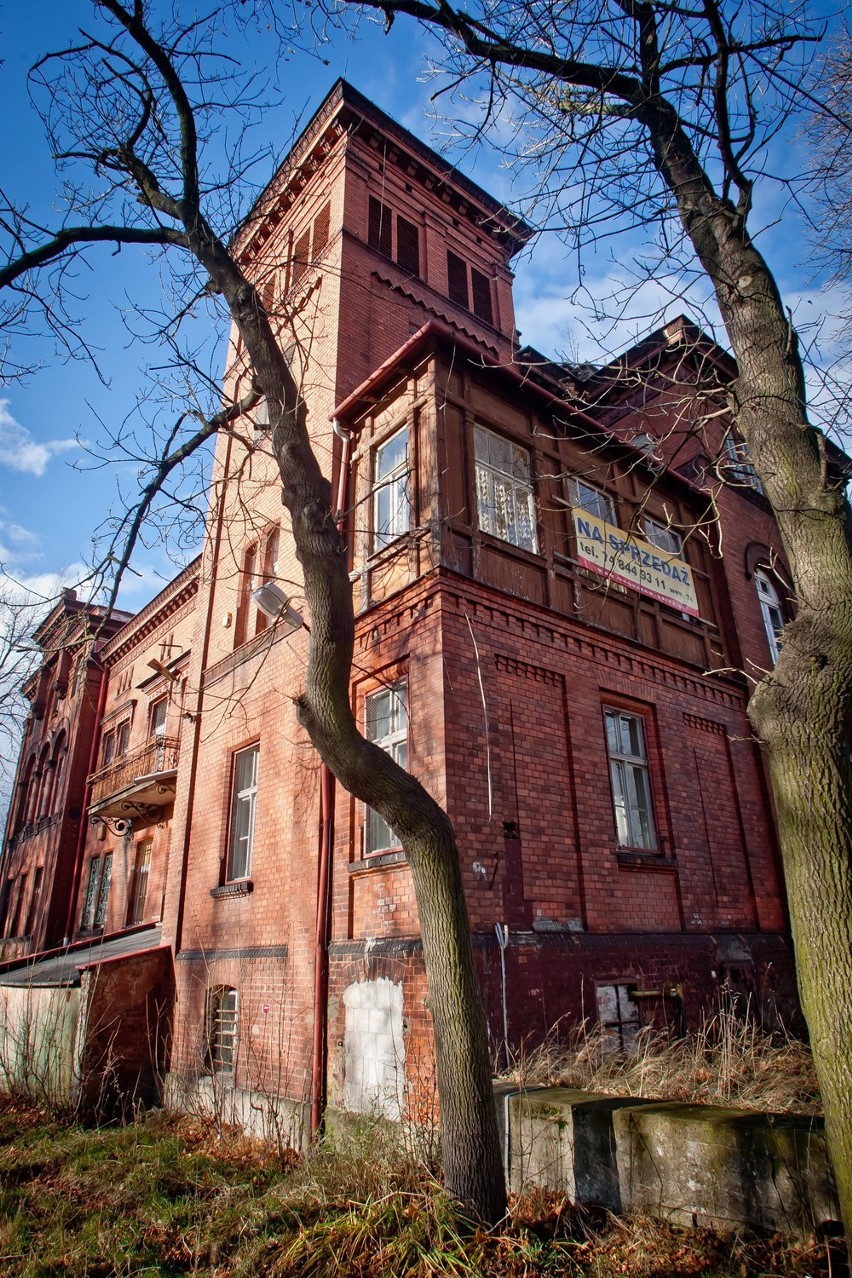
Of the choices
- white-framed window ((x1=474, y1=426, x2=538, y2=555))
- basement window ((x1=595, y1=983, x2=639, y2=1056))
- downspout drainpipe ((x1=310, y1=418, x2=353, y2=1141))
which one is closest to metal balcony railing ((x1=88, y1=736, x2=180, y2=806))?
downspout drainpipe ((x1=310, y1=418, x2=353, y2=1141))

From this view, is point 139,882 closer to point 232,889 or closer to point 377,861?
point 232,889

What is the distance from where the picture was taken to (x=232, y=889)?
1020 cm

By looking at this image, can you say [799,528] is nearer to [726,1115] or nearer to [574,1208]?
[726,1115]

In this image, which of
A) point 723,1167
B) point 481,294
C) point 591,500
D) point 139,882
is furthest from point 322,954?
point 481,294

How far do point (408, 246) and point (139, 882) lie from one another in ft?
47.3

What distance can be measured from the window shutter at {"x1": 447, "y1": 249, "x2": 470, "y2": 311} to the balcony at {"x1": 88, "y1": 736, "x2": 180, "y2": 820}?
34.2ft

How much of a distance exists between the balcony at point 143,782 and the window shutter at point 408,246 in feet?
33.1

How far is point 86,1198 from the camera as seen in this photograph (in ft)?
20.0

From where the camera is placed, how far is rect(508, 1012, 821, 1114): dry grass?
5668mm

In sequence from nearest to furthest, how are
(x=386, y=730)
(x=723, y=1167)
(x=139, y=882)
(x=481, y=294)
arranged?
1. (x=723, y=1167)
2. (x=386, y=730)
3. (x=481, y=294)
4. (x=139, y=882)

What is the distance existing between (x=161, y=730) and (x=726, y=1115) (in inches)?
662

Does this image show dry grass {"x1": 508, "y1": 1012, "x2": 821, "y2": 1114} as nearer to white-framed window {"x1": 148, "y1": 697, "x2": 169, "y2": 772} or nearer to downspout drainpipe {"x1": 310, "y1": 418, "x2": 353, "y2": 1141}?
downspout drainpipe {"x1": 310, "y1": 418, "x2": 353, "y2": 1141}

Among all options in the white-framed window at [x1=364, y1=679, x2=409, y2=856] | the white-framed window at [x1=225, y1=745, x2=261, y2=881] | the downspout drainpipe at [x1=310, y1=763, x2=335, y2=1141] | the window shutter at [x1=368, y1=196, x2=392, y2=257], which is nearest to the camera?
the downspout drainpipe at [x1=310, y1=763, x2=335, y2=1141]

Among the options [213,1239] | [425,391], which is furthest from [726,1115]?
[425,391]
